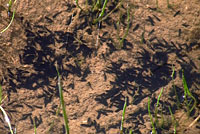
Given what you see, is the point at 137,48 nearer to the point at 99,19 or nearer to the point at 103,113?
the point at 99,19

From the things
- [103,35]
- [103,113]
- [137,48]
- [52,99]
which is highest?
[103,35]

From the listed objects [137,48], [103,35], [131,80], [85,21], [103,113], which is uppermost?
[85,21]

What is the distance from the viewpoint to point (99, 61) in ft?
7.04

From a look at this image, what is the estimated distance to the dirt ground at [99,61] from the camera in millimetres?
2111

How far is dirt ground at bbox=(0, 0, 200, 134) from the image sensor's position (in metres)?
2.11

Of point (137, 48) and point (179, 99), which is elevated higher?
point (137, 48)

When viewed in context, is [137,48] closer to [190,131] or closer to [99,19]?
[99,19]

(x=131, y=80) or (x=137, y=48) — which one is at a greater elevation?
(x=137, y=48)

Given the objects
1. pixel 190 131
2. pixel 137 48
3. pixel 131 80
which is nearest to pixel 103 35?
pixel 137 48

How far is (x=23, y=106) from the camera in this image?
219 centimetres

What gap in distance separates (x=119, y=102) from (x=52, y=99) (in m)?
0.64

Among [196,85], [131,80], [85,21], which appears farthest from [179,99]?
[85,21]

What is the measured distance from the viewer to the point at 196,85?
2.13 metres

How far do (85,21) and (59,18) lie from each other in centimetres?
24
